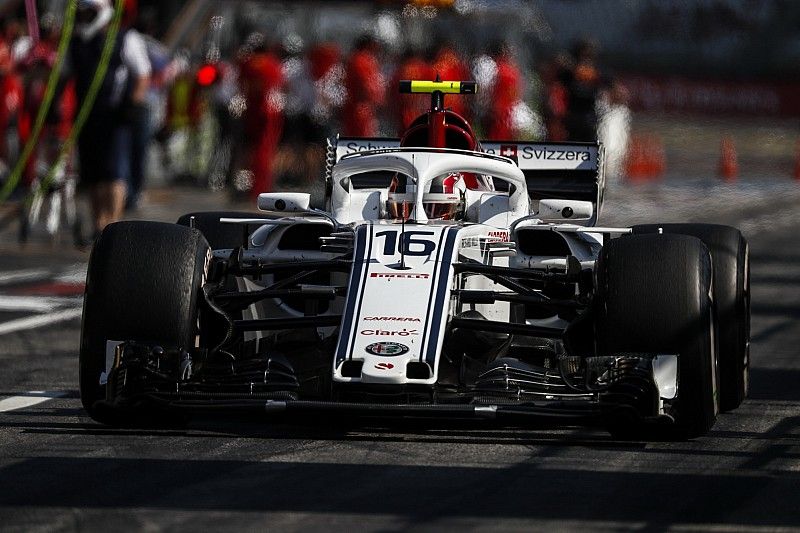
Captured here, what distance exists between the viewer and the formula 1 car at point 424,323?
7.46 m

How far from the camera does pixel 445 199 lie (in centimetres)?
906

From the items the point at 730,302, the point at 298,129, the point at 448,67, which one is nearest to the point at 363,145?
the point at 730,302

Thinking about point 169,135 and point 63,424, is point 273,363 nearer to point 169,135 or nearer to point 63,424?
point 63,424

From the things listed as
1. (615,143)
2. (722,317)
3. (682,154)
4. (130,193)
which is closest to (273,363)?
(722,317)

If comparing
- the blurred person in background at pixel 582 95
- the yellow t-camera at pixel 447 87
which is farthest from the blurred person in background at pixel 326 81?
the yellow t-camera at pixel 447 87

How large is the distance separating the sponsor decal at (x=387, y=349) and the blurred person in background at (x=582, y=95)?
16139mm

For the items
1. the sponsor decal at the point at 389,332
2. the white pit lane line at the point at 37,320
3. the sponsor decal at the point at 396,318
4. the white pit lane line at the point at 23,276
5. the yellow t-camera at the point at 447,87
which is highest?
the yellow t-camera at the point at 447,87

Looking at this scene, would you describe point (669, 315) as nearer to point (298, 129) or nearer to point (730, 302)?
point (730, 302)

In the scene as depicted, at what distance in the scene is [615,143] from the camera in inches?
1264

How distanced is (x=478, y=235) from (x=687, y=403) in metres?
1.37

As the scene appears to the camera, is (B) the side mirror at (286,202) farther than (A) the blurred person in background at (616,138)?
No

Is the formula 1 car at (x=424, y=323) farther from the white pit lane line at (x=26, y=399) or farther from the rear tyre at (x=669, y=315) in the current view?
the white pit lane line at (x=26, y=399)

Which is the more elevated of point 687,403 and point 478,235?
point 478,235

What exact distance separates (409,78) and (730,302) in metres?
16.6
